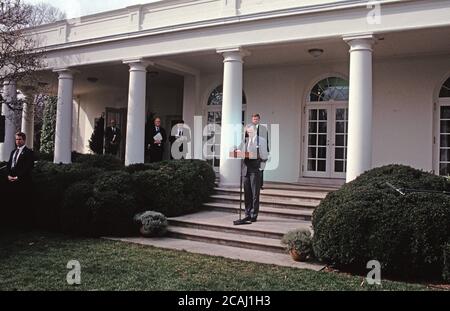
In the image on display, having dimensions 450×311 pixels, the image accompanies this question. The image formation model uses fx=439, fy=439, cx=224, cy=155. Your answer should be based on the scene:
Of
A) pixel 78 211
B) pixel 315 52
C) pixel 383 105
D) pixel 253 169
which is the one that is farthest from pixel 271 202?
pixel 383 105

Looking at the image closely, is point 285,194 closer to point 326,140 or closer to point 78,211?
point 326,140

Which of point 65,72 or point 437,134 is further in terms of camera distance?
point 65,72

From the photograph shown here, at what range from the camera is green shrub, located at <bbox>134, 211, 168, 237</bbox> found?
8.13m

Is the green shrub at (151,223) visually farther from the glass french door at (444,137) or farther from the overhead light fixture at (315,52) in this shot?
the glass french door at (444,137)

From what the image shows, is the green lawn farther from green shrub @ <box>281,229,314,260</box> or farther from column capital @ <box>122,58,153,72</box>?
column capital @ <box>122,58,153,72</box>

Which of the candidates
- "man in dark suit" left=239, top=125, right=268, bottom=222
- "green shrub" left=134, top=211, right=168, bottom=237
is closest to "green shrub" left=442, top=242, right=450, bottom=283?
"man in dark suit" left=239, top=125, right=268, bottom=222

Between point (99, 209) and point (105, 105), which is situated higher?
point (105, 105)

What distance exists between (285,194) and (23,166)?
5.46m

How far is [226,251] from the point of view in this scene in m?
7.11

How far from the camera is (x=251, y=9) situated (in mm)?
10781

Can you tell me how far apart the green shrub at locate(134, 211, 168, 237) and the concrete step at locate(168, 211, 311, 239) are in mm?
583

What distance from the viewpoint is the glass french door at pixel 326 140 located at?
12539 mm

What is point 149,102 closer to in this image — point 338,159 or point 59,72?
point 59,72

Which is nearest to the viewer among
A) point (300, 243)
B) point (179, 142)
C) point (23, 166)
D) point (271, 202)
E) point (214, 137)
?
point (300, 243)
